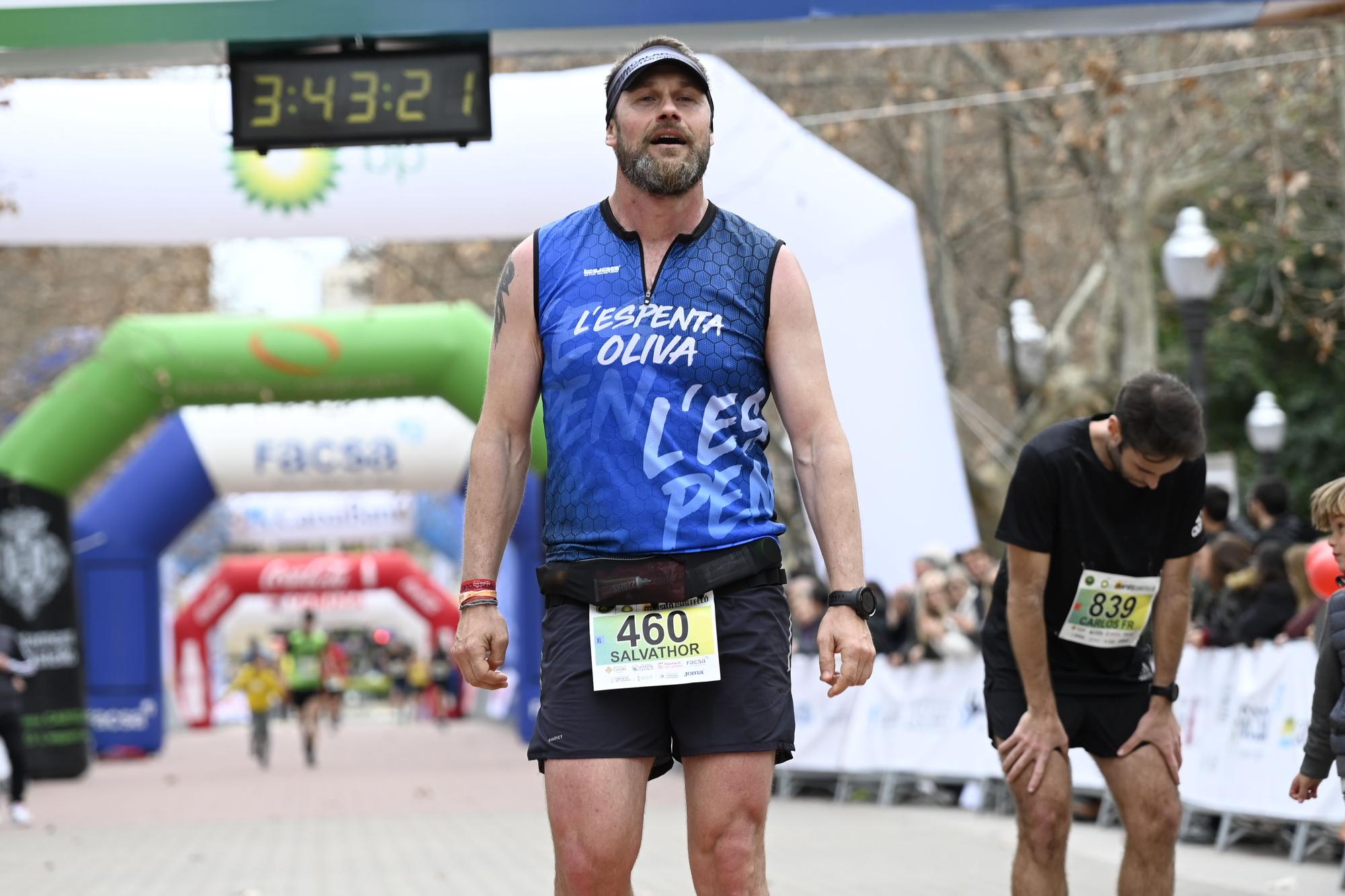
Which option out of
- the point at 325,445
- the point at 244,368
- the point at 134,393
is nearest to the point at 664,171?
the point at 244,368

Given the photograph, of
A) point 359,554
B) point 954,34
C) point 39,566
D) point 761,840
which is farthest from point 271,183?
point 359,554

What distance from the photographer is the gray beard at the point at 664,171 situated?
14.0ft

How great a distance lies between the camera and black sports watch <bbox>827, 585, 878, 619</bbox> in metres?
4.08

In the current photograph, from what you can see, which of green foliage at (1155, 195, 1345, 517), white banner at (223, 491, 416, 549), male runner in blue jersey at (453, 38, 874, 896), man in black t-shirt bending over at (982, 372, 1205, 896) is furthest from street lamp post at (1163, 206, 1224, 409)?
white banner at (223, 491, 416, 549)

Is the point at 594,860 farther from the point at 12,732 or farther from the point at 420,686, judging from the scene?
the point at 420,686

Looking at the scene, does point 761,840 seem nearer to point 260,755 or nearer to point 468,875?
point 468,875

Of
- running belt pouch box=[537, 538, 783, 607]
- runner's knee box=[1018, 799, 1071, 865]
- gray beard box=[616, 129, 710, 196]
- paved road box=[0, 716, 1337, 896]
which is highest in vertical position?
gray beard box=[616, 129, 710, 196]

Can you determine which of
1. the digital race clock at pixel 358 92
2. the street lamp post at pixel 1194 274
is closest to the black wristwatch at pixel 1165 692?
the digital race clock at pixel 358 92

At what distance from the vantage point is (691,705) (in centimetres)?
416

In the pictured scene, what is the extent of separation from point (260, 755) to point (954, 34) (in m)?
17.0

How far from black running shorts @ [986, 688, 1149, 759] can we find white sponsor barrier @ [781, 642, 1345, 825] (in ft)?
8.52

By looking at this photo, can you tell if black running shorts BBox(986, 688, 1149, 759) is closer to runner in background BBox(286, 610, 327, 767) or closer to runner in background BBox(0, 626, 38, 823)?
runner in background BBox(0, 626, 38, 823)

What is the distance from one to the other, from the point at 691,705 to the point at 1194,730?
7184mm

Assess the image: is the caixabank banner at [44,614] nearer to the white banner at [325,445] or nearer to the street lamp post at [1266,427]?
the white banner at [325,445]
